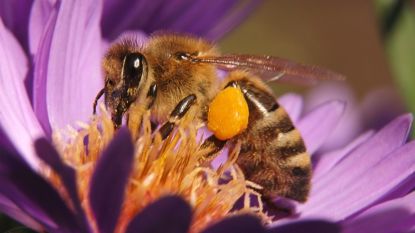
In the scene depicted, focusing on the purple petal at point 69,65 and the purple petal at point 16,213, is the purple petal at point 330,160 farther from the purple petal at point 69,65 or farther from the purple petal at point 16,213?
the purple petal at point 16,213

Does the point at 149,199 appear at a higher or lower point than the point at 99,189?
lower

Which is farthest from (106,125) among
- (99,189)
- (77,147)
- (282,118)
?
(99,189)

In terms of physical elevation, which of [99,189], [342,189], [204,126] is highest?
[99,189]

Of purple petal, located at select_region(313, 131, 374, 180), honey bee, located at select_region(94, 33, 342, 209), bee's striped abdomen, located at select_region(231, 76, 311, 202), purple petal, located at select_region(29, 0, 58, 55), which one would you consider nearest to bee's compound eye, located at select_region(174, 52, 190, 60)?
honey bee, located at select_region(94, 33, 342, 209)

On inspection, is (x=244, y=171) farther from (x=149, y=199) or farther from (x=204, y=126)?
(x=149, y=199)

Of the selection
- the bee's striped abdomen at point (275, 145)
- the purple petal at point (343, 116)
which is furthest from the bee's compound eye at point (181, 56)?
the purple petal at point (343, 116)

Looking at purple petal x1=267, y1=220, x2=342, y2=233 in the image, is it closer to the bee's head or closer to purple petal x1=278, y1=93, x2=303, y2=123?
the bee's head

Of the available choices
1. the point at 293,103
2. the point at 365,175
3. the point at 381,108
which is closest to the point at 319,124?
the point at 293,103
